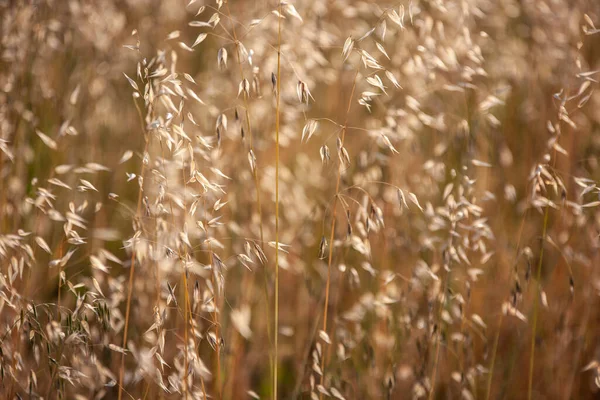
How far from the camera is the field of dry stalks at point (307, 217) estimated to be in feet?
5.03

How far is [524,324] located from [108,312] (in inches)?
64.7

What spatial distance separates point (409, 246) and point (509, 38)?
1.72 metres

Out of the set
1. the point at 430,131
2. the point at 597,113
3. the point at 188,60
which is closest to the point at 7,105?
the point at 188,60

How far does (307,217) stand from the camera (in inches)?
70.9

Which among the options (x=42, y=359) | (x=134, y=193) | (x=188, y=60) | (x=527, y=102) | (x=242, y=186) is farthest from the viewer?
(x=188, y=60)

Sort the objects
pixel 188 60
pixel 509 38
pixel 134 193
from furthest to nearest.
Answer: pixel 188 60 < pixel 509 38 < pixel 134 193

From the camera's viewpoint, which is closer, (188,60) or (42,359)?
(42,359)

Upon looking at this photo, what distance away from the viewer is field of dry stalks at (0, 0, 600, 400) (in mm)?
1532

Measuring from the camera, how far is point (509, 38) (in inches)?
119

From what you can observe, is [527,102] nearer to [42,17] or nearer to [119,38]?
[119,38]

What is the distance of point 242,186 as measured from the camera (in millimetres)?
2221

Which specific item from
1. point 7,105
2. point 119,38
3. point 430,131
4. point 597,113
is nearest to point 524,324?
point 430,131

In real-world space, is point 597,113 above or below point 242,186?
below

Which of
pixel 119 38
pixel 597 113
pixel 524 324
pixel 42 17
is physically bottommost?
pixel 524 324
